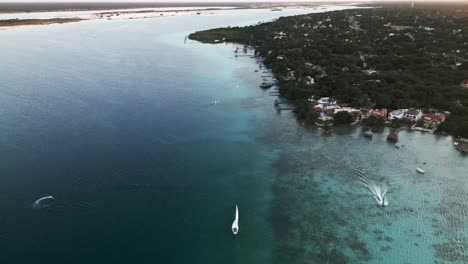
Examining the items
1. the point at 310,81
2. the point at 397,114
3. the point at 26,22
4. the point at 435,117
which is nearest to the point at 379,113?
the point at 397,114

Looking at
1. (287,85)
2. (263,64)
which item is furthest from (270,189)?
(263,64)

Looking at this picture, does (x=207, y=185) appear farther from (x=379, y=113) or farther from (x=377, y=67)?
(x=377, y=67)

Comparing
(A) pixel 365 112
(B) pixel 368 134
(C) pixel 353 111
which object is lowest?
A: (B) pixel 368 134

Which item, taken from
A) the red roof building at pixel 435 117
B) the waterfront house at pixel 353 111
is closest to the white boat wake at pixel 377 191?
the waterfront house at pixel 353 111

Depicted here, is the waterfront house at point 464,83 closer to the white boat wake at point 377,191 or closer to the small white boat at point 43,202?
the white boat wake at point 377,191

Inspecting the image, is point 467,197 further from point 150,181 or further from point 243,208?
point 150,181

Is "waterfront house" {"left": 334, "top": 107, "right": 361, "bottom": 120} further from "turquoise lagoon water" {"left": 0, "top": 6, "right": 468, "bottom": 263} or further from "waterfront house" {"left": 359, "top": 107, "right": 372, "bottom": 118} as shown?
"turquoise lagoon water" {"left": 0, "top": 6, "right": 468, "bottom": 263}

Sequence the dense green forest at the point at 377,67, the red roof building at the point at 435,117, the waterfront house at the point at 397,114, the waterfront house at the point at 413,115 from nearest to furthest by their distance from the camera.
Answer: the red roof building at the point at 435,117
the waterfront house at the point at 413,115
the waterfront house at the point at 397,114
the dense green forest at the point at 377,67
